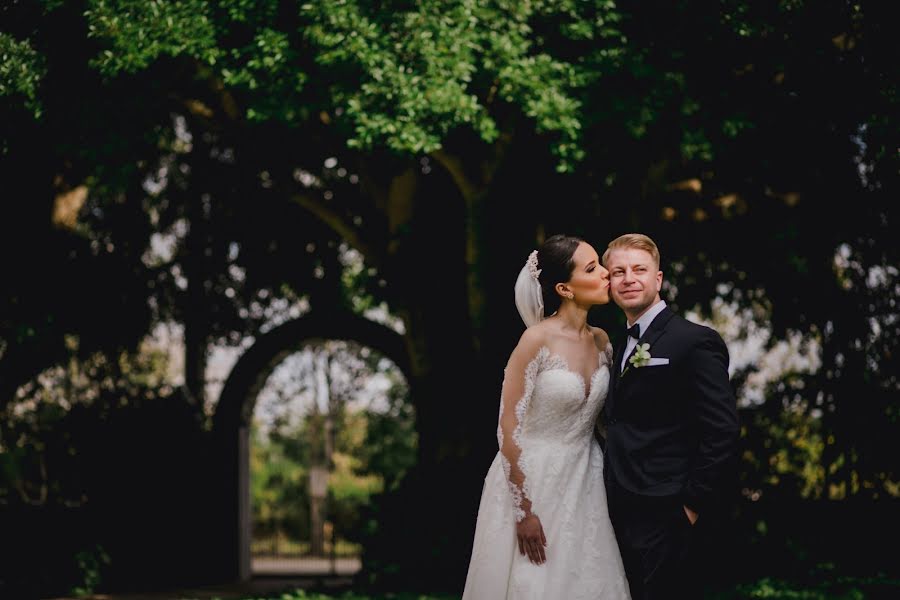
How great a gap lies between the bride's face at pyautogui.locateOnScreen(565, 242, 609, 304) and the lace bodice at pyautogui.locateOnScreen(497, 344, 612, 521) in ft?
1.01

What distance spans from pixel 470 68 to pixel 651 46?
2.00 meters

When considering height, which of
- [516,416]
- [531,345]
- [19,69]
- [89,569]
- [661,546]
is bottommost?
[89,569]

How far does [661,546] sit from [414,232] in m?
9.65

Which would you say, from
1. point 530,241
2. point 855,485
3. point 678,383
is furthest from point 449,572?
point 678,383

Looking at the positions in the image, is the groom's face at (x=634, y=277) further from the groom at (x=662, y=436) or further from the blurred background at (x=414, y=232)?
the blurred background at (x=414, y=232)

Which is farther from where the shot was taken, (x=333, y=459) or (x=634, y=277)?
(x=333, y=459)

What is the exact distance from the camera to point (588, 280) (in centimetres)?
509

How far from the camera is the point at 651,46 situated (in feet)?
35.2

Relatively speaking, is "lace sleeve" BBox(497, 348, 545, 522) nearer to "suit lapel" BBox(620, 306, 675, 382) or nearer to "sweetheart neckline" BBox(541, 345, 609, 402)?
"sweetheart neckline" BBox(541, 345, 609, 402)

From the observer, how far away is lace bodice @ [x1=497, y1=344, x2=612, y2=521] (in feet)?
16.5

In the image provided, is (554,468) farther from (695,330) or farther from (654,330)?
(695,330)

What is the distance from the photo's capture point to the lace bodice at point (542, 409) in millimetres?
5043

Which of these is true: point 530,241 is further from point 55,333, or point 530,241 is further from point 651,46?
point 55,333

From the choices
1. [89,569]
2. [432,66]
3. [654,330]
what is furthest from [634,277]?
[89,569]
